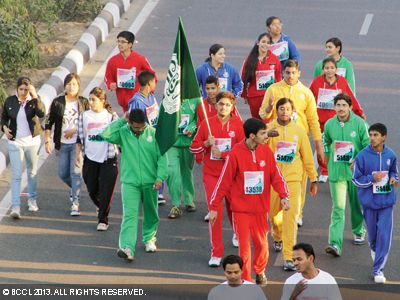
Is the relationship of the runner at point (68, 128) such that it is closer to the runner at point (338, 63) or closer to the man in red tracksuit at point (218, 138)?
the man in red tracksuit at point (218, 138)

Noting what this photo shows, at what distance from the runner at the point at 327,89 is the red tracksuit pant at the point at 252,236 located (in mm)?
2756

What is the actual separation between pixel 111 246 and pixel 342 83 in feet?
11.4

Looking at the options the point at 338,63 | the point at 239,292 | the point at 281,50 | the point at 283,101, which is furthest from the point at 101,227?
the point at 239,292

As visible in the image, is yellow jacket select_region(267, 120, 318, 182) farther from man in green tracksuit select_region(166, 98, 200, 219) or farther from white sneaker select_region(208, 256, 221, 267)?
man in green tracksuit select_region(166, 98, 200, 219)

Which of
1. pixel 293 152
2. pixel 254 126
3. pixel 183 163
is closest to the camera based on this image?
pixel 254 126

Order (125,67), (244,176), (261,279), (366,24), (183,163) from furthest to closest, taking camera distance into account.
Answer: (366,24) → (125,67) → (183,163) → (261,279) → (244,176)

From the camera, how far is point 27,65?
19.3m

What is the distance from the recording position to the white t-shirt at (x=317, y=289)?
35.2 ft

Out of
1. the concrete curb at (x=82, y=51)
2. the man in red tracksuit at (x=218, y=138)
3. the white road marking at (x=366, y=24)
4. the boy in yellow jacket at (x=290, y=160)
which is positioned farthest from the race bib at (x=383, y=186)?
the white road marking at (x=366, y=24)

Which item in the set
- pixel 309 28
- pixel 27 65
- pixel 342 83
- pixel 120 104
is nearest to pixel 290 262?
pixel 342 83

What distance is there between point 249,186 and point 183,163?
2.24 meters

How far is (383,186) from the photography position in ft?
44.4

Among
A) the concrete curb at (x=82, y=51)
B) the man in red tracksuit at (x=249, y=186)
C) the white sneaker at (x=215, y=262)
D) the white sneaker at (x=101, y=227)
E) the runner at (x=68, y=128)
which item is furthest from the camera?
the concrete curb at (x=82, y=51)

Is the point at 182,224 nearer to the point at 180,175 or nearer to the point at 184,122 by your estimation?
the point at 180,175
